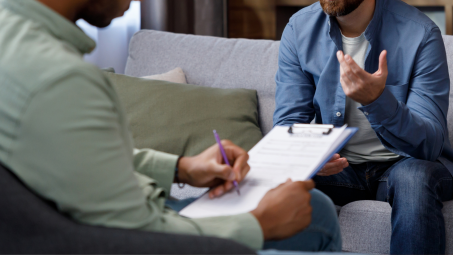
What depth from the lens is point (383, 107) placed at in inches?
48.4

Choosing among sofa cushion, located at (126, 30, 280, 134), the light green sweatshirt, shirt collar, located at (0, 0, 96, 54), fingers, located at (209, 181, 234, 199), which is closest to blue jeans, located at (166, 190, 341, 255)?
fingers, located at (209, 181, 234, 199)

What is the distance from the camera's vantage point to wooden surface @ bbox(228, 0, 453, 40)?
335cm

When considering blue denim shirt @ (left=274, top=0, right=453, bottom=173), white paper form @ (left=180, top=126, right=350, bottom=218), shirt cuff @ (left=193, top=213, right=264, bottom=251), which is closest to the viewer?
shirt cuff @ (left=193, top=213, right=264, bottom=251)

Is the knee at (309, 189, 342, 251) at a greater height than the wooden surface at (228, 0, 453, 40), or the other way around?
the knee at (309, 189, 342, 251)

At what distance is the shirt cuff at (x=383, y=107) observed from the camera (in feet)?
4.00

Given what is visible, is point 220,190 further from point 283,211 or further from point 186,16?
point 186,16

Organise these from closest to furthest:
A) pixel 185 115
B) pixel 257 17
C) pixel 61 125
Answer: pixel 61 125, pixel 185 115, pixel 257 17

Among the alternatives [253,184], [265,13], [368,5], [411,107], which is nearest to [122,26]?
[265,13]

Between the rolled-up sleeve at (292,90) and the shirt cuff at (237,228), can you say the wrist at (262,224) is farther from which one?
the rolled-up sleeve at (292,90)

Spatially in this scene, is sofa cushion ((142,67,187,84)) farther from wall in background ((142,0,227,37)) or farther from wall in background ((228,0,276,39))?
wall in background ((228,0,276,39))

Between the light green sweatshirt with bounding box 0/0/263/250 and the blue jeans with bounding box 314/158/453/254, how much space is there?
0.77 meters

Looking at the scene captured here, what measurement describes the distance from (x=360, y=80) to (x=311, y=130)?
230 mm

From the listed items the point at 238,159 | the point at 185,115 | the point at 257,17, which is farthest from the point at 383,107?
the point at 257,17

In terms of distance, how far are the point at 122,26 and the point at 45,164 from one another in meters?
2.63
